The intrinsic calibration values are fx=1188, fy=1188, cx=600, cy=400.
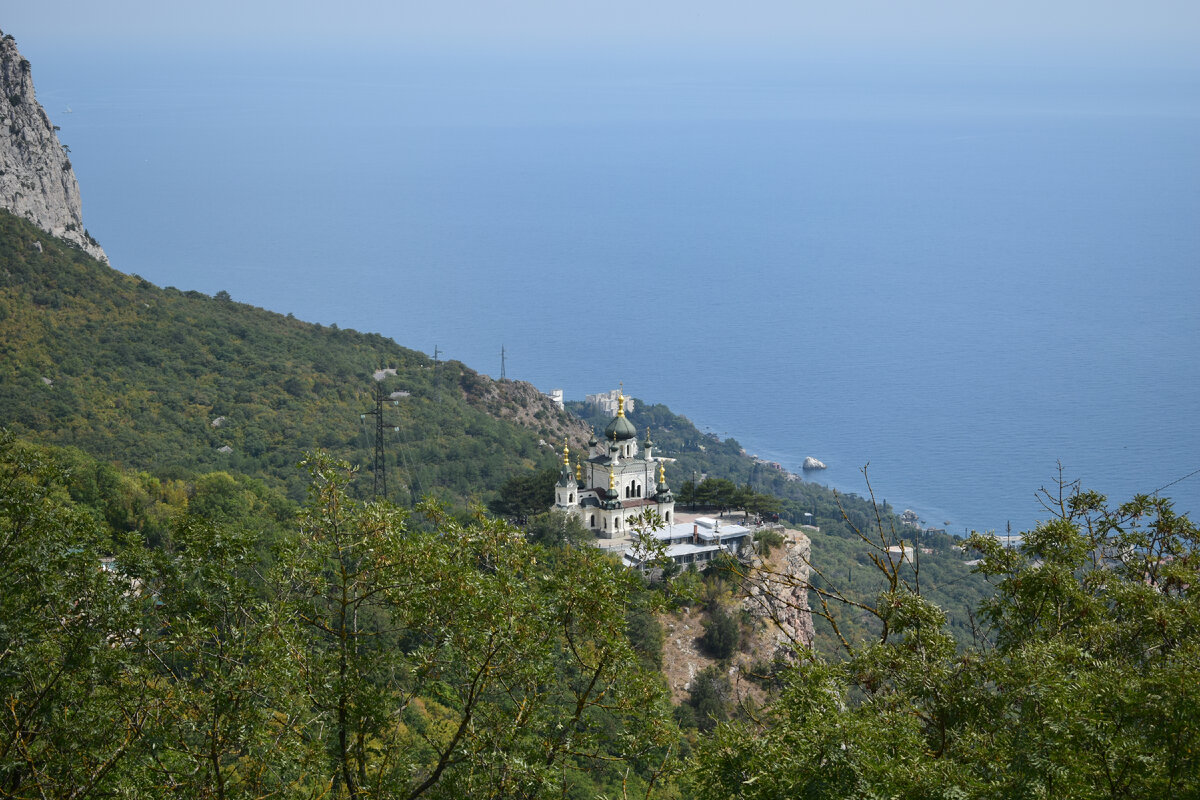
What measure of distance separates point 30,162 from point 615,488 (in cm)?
3210

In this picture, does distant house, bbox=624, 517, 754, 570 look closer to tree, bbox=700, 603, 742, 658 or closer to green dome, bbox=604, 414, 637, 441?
tree, bbox=700, 603, 742, 658

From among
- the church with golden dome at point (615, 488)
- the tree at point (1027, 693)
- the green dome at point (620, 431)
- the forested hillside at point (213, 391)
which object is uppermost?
the forested hillside at point (213, 391)

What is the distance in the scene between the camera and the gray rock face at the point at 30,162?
47688mm

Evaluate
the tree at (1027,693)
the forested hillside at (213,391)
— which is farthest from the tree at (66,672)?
the forested hillside at (213,391)

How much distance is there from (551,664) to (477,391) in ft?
152

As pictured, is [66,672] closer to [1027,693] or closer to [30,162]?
[1027,693]

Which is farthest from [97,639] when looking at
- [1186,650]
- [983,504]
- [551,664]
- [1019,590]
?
[983,504]

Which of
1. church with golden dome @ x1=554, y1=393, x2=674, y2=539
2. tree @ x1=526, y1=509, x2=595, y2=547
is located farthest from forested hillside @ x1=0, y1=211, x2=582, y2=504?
tree @ x1=526, y1=509, x2=595, y2=547

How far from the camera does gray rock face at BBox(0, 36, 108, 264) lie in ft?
156

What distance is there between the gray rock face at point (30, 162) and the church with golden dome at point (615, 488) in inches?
1141

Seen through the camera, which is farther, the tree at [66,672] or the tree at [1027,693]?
the tree at [66,672]

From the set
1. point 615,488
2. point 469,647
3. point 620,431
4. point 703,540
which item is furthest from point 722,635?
point 469,647

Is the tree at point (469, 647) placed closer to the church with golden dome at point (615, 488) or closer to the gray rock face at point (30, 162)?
the church with golden dome at point (615, 488)

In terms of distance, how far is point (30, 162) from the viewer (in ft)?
160
